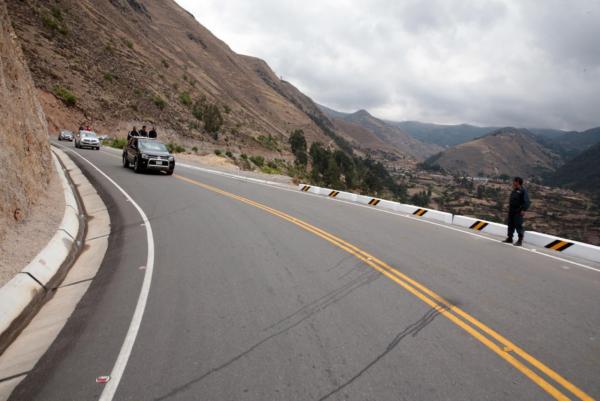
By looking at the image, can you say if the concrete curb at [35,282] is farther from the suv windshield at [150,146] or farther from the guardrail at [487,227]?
the suv windshield at [150,146]

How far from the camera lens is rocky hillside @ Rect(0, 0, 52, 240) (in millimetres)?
7598

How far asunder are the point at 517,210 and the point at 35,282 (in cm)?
1037

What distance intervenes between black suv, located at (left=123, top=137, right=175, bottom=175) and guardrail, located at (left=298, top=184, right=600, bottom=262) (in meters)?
8.51

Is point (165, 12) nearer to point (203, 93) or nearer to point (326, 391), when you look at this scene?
point (203, 93)

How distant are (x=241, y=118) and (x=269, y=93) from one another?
67612 mm

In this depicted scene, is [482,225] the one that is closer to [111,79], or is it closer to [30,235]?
[30,235]

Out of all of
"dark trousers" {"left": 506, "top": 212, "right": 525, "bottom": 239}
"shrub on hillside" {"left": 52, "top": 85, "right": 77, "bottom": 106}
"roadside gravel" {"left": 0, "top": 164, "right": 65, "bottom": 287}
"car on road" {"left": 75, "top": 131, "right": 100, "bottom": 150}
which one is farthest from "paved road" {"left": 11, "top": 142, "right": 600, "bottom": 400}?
"shrub on hillside" {"left": 52, "top": 85, "right": 77, "bottom": 106}

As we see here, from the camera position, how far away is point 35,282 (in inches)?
221

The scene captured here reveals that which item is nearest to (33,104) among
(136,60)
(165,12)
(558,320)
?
(558,320)

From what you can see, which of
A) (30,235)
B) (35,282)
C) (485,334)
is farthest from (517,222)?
(30,235)

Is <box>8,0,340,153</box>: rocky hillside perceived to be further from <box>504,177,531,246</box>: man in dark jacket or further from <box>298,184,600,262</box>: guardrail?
<box>504,177,531,246</box>: man in dark jacket

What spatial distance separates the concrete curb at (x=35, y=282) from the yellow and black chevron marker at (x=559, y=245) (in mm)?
10675

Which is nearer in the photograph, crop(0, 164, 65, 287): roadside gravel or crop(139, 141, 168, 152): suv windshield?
crop(0, 164, 65, 287): roadside gravel

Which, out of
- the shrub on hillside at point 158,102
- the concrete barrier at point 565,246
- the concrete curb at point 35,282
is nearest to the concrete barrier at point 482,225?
the concrete barrier at point 565,246
